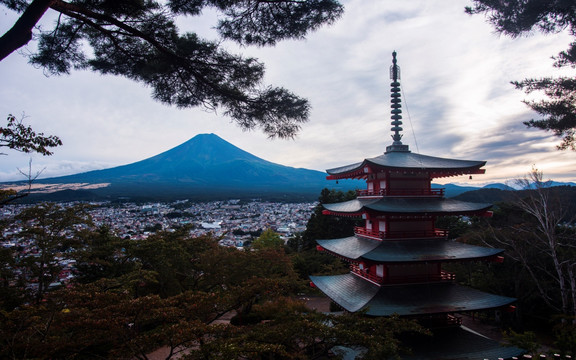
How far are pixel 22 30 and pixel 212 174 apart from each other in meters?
114

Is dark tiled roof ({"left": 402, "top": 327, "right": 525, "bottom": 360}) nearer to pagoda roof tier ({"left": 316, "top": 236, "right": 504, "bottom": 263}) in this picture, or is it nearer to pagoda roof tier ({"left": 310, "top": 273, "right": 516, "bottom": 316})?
pagoda roof tier ({"left": 310, "top": 273, "right": 516, "bottom": 316})

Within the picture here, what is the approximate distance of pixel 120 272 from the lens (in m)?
13.0

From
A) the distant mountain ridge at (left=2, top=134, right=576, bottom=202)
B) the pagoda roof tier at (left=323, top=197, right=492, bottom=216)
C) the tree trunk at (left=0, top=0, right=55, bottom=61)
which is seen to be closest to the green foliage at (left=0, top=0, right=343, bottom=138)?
the tree trunk at (left=0, top=0, right=55, bottom=61)

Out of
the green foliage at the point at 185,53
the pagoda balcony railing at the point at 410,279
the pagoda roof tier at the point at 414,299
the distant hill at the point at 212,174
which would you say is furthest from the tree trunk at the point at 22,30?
the distant hill at the point at 212,174

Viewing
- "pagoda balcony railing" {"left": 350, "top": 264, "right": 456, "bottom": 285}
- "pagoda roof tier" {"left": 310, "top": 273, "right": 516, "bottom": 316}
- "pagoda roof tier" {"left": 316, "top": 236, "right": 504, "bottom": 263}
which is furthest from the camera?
"pagoda balcony railing" {"left": 350, "top": 264, "right": 456, "bottom": 285}

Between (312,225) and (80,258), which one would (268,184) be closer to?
(312,225)

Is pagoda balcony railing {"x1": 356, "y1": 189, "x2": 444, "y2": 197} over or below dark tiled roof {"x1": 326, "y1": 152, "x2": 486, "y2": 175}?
below

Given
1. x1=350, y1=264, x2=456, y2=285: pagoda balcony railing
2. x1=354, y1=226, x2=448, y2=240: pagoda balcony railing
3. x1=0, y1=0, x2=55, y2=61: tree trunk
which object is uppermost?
x1=0, y1=0, x2=55, y2=61: tree trunk

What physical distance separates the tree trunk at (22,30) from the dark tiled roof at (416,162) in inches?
313

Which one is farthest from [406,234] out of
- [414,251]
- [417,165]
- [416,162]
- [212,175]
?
[212,175]

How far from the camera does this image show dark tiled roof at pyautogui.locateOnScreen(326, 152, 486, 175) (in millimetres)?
9570

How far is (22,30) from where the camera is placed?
3467 mm

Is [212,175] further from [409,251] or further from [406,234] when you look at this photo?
[409,251]

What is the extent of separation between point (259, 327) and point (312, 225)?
20.2m
